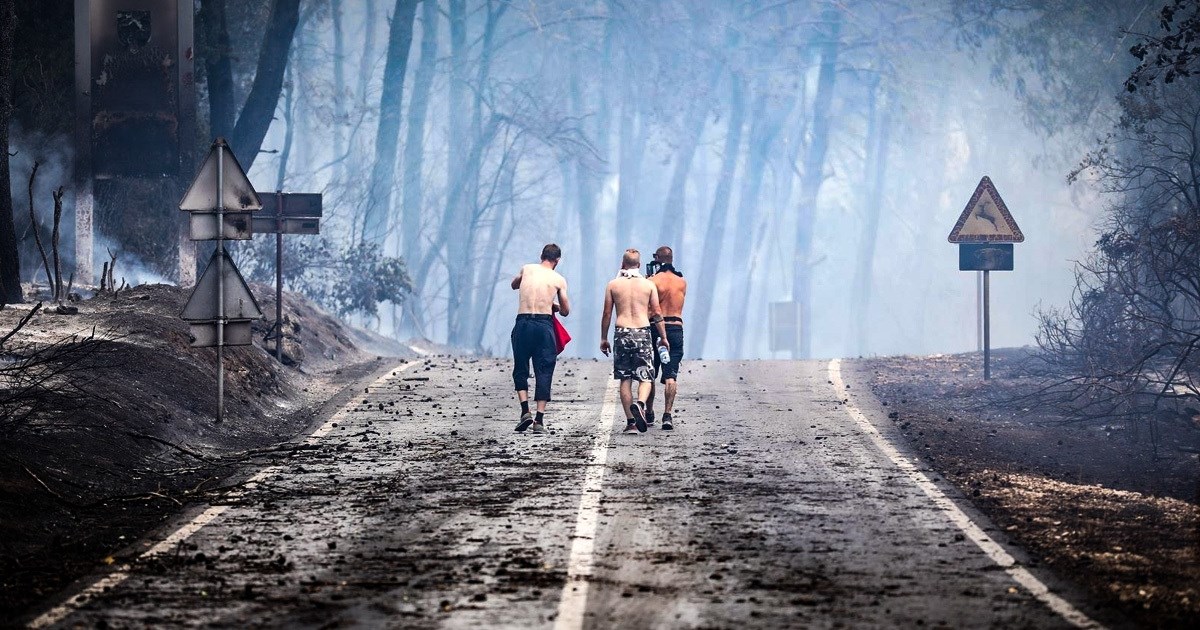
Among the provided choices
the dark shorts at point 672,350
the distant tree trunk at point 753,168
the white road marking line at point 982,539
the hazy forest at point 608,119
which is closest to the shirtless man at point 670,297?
the dark shorts at point 672,350

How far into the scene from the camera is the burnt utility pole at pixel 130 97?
23.8 m

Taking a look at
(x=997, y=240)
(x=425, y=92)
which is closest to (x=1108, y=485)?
(x=997, y=240)

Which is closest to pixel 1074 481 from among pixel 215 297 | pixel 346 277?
pixel 215 297

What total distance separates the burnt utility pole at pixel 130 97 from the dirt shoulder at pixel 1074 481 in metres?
12.2

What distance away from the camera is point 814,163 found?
5425 centimetres

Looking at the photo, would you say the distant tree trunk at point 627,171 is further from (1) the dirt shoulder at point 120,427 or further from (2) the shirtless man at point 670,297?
(2) the shirtless man at point 670,297

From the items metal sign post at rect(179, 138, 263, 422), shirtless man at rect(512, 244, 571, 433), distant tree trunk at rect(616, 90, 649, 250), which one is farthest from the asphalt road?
distant tree trunk at rect(616, 90, 649, 250)

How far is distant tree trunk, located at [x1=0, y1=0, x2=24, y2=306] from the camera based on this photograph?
19359mm

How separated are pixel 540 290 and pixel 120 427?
4800 mm

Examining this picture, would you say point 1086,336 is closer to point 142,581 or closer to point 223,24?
point 142,581

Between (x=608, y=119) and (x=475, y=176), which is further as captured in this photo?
(x=608, y=119)

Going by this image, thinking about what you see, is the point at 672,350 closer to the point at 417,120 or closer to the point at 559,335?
the point at 559,335

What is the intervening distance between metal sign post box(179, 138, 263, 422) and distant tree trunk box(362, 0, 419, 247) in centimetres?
2375

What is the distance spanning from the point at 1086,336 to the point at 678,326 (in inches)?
253
